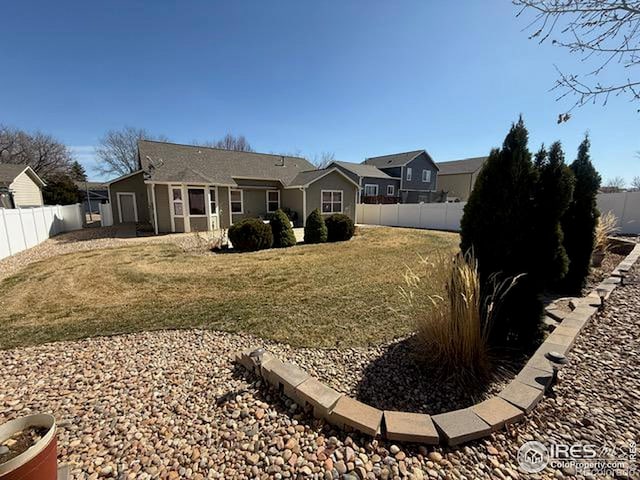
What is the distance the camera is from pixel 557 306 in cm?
430

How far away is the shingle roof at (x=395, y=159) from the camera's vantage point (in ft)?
96.0

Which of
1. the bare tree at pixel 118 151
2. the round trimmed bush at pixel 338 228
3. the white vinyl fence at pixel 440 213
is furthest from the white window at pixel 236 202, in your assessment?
the bare tree at pixel 118 151

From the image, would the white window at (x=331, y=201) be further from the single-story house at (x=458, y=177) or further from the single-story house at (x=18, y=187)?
the single-story house at (x=18, y=187)

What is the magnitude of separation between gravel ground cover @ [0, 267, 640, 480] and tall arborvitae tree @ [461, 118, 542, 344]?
596mm

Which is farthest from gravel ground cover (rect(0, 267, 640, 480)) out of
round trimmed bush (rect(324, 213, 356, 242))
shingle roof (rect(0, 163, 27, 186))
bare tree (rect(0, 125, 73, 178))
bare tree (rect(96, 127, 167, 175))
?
bare tree (rect(0, 125, 73, 178))

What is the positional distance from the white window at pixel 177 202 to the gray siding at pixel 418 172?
2294 cm

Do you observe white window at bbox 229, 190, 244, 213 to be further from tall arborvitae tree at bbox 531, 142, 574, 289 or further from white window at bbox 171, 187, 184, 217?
tall arborvitae tree at bbox 531, 142, 574, 289

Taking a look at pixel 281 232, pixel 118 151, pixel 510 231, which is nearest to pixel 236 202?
pixel 281 232

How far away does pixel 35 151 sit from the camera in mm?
31906

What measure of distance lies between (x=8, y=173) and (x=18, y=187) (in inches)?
45.6

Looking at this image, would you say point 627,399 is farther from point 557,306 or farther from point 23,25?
point 23,25

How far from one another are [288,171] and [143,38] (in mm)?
11728

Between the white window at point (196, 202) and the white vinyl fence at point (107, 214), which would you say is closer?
the white window at point (196, 202)

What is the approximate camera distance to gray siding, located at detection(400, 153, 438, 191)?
29.4 m
